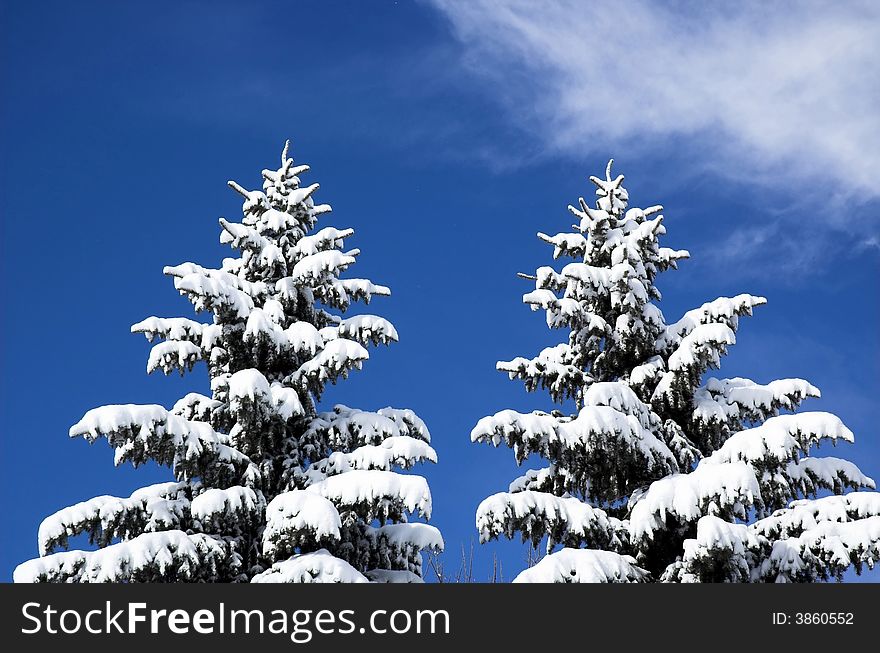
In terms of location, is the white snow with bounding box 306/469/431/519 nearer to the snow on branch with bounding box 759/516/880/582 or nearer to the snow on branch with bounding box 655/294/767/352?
the snow on branch with bounding box 759/516/880/582

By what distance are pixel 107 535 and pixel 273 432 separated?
123 inches

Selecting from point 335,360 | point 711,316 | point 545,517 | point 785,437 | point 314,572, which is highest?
point 711,316

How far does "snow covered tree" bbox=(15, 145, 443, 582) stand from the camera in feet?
41.7

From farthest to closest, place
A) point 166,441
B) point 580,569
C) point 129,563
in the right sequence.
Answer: point 166,441
point 129,563
point 580,569

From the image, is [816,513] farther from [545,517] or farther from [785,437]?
[545,517]

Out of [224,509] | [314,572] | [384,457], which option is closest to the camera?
[314,572]

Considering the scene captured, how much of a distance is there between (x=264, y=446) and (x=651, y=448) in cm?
→ 651

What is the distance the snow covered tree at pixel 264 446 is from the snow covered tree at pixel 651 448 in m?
2.01

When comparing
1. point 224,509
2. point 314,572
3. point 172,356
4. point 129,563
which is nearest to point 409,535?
point 314,572

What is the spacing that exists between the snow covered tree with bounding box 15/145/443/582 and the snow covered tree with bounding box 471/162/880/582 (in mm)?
2010

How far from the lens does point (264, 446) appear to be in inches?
621

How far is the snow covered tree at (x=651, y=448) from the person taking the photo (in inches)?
501

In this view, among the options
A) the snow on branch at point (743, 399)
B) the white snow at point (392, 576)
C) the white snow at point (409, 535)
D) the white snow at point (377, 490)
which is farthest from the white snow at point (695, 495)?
the white snow at point (392, 576)
